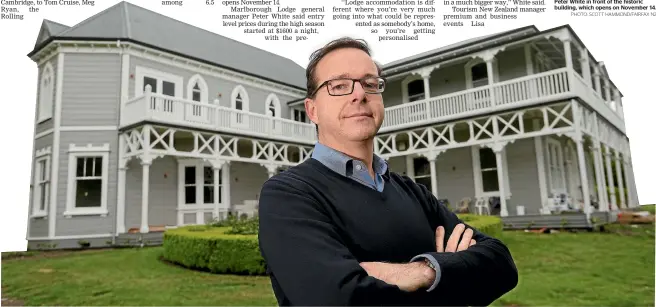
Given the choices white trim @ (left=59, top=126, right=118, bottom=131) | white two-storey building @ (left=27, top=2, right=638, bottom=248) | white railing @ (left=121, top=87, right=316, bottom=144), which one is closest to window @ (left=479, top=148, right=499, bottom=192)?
white two-storey building @ (left=27, top=2, right=638, bottom=248)

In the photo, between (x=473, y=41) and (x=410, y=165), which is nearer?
(x=473, y=41)

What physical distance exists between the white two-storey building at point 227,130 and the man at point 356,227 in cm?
846

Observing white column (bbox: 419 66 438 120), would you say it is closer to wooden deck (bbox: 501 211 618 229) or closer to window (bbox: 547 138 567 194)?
wooden deck (bbox: 501 211 618 229)

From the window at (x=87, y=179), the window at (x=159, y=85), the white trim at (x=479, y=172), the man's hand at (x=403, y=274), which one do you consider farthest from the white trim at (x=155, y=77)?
the man's hand at (x=403, y=274)

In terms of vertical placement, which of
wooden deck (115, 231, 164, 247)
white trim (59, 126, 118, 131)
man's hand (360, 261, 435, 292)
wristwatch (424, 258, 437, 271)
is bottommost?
wooden deck (115, 231, 164, 247)

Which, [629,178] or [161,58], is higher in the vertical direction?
[161,58]

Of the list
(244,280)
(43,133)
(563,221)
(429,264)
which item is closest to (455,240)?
(429,264)

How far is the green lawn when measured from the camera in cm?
390

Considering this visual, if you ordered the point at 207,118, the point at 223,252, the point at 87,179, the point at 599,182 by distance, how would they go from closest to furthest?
the point at 223,252 → the point at 599,182 → the point at 87,179 → the point at 207,118

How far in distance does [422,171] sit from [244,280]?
9.29m

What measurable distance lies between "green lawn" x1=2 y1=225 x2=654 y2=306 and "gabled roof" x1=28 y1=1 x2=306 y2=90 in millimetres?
4914

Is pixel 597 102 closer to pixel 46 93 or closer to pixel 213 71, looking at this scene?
→ pixel 213 71

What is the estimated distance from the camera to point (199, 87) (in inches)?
492

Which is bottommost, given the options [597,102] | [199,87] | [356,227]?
[356,227]
